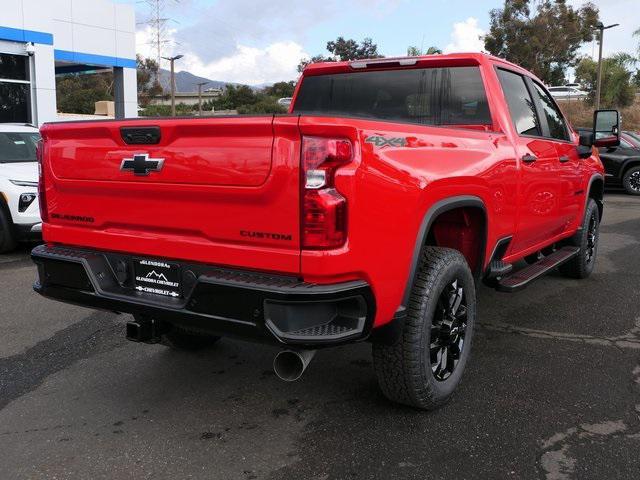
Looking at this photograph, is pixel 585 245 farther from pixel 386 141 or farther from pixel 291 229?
pixel 291 229

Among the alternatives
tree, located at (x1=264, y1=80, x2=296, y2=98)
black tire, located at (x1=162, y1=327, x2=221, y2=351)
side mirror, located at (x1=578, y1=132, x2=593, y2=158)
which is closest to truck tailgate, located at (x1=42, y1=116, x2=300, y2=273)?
black tire, located at (x1=162, y1=327, x2=221, y2=351)

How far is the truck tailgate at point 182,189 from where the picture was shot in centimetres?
254

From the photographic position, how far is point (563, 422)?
3174 millimetres

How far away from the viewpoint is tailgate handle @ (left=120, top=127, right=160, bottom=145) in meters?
2.85

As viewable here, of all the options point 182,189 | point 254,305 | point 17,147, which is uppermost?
point 17,147

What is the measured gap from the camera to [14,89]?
62.1 ft

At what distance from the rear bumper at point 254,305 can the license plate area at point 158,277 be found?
0.03m

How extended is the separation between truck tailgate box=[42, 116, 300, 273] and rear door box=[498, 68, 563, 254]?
7.10 ft

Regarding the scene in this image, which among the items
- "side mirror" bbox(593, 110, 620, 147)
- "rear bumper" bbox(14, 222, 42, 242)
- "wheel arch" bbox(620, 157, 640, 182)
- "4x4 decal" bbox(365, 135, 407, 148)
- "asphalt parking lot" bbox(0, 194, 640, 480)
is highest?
"side mirror" bbox(593, 110, 620, 147)

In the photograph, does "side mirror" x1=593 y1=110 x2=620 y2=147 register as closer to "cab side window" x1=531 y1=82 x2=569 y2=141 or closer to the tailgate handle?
"cab side window" x1=531 y1=82 x2=569 y2=141

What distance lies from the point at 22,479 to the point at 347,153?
1.98 m

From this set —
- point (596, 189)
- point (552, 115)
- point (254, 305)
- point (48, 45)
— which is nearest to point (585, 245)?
point (596, 189)

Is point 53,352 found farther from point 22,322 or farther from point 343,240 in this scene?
point 343,240

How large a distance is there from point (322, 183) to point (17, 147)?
7328 mm
